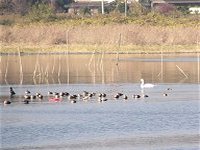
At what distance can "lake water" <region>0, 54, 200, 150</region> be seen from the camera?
24.8 meters

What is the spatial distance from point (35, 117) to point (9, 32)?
3893 centimetres

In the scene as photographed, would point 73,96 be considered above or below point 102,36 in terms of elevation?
below

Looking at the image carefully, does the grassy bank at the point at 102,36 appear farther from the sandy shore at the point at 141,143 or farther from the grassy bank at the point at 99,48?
the sandy shore at the point at 141,143

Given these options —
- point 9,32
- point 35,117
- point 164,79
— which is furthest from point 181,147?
point 9,32

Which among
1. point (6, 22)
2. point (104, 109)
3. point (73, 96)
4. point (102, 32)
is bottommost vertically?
point (104, 109)

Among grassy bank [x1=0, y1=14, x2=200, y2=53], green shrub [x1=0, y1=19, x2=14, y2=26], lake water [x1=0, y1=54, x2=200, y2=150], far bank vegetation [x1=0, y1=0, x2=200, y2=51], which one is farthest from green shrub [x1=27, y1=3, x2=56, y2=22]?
lake water [x1=0, y1=54, x2=200, y2=150]

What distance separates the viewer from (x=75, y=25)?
68.9 meters

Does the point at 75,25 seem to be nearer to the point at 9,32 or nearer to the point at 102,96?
the point at 9,32

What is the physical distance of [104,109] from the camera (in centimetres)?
3203

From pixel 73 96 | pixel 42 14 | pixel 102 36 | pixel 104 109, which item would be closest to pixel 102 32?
pixel 102 36

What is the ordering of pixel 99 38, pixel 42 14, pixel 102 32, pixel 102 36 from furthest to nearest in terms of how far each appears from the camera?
1. pixel 42 14
2. pixel 102 32
3. pixel 102 36
4. pixel 99 38

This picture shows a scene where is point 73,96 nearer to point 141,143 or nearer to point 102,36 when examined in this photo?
point 141,143

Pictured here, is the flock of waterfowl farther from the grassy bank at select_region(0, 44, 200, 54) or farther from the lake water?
the grassy bank at select_region(0, 44, 200, 54)

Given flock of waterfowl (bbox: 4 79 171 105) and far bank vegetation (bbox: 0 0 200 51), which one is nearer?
flock of waterfowl (bbox: 4 79 171 105)
